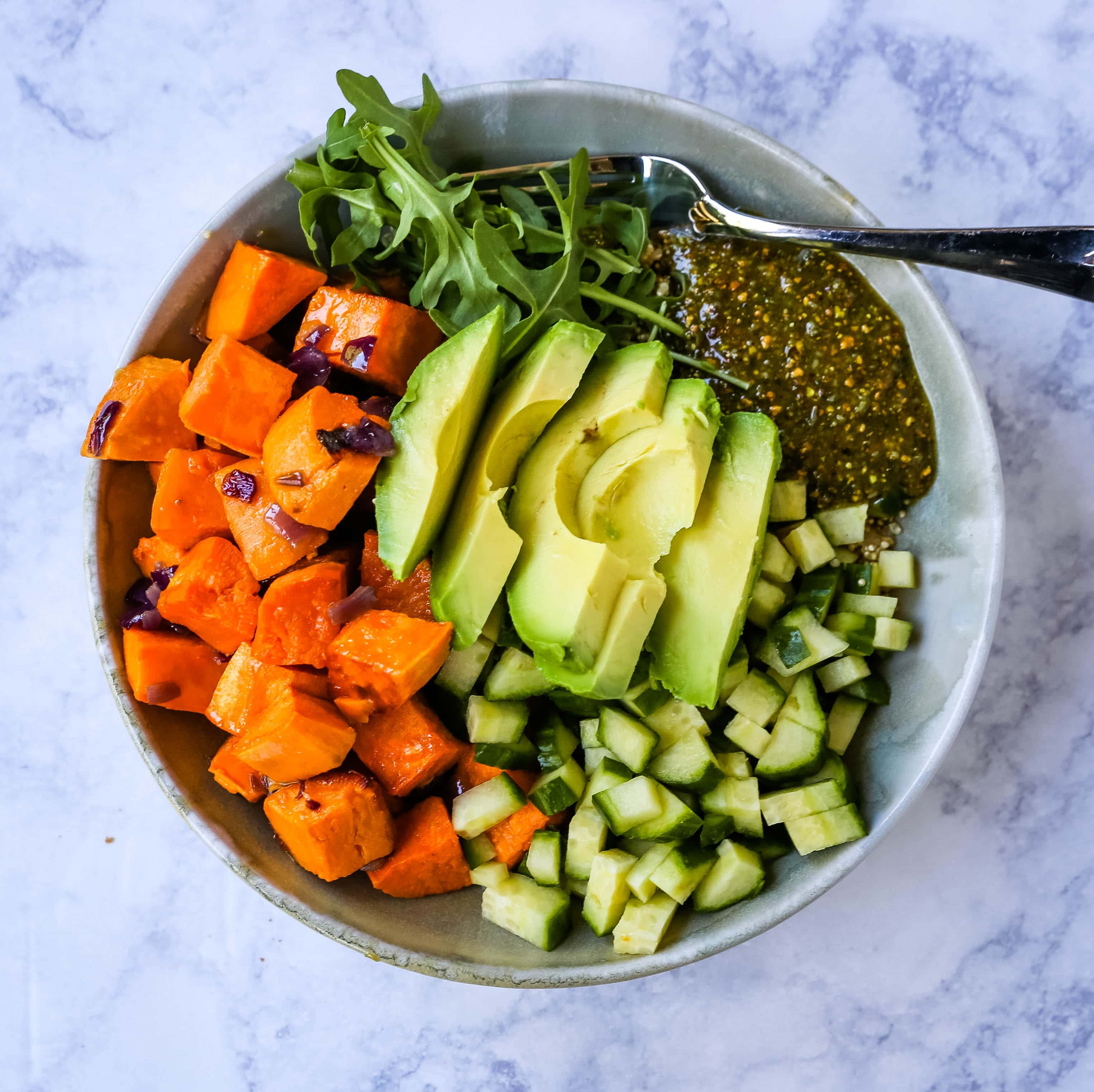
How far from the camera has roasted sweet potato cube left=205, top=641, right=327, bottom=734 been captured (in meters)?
1.70

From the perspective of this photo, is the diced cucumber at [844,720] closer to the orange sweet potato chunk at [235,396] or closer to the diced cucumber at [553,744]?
the diced cucumber at [553,744]

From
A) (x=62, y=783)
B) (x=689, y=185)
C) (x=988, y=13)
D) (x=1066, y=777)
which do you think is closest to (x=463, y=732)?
(x=62, y=783)

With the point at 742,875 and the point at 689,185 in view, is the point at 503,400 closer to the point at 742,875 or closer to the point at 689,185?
the point at 689,185

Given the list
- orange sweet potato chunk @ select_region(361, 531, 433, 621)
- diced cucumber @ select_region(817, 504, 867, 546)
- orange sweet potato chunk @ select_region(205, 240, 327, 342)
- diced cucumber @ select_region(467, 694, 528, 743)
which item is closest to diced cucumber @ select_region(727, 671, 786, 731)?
diced cucumber @ select_region(817, 504, 867, 546)

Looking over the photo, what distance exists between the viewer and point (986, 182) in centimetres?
208

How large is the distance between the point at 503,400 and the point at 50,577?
1.28 meters

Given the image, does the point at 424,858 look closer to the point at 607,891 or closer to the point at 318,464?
the point at 607,891

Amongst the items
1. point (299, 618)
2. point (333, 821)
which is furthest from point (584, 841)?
point (299, 618)

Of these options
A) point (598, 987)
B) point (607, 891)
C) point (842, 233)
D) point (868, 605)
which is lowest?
point (598, 987)

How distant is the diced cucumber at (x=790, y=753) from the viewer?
1.76 m

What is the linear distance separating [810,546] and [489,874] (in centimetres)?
94

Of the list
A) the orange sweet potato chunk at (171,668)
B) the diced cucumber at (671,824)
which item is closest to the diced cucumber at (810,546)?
the diced cucumber at (671,824)

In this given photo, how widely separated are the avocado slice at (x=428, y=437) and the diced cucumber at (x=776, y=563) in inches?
26.0

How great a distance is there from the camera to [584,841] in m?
1.81
